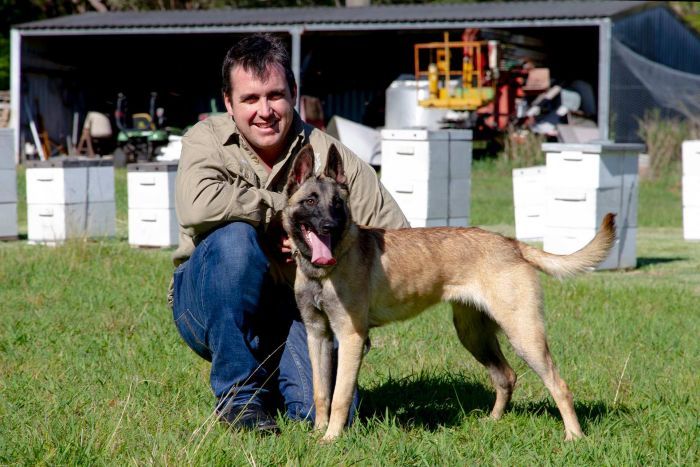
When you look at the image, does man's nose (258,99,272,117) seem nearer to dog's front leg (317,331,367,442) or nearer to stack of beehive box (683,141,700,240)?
dog's front leg (317,331,367,442)

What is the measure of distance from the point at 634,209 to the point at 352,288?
6697 millimetres

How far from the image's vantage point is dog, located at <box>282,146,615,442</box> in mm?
4176

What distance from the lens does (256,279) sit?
14.1 feet

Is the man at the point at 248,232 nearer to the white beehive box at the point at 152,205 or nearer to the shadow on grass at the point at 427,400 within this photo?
the shadow on grass at the point at 427,400

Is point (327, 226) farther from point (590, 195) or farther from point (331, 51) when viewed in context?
point (331, 51)

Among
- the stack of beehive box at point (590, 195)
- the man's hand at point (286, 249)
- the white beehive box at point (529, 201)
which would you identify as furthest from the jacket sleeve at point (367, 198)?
the white beehive box at point (529, 201)

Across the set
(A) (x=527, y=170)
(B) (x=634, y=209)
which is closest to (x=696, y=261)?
(B) (x=634, y=209)

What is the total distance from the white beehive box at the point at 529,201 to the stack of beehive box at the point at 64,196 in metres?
5.06

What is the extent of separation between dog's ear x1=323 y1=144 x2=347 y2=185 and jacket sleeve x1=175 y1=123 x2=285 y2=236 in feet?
0.88

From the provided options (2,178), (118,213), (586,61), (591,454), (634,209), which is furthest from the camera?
(586,61)

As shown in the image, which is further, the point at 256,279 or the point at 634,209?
the point at 634,209

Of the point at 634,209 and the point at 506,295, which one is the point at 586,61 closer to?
the point at 634,209

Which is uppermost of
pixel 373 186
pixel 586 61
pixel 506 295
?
pixel 586 61

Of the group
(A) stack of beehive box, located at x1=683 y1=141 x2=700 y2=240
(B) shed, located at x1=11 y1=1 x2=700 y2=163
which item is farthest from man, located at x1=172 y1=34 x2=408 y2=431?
(B) shed, located at x1=11 y1=1 x2=700 y2=163
